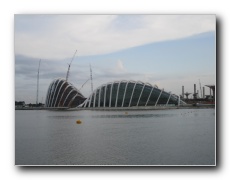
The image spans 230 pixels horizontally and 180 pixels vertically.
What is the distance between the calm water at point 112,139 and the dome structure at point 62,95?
26 centimetres

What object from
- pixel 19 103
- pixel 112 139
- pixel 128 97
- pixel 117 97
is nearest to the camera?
pixel 19 103

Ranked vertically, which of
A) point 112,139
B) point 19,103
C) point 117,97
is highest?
point 117,97

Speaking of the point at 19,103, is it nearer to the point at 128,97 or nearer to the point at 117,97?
the point at 117,97

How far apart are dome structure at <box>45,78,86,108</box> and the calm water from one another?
26cm

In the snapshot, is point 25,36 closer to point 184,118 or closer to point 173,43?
point 173,43

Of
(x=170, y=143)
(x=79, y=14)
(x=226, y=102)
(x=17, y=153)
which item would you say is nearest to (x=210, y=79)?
(x=226, y=102)

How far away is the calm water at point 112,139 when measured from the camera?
5812 mm

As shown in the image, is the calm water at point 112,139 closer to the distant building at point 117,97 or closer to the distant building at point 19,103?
the distant building at point 19,103

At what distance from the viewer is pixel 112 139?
7.18 meters

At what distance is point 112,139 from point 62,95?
194 cm

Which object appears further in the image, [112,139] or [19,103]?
[112,139]

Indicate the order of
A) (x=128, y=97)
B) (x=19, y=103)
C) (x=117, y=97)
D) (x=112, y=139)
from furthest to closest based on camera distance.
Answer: (x=128, y=97)
(x=117, y=97)
(x=112, y=139)
(x=19, y=103)

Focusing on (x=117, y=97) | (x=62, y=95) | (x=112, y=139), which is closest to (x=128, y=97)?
(x=117, y=97)

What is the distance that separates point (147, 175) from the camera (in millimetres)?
5617
